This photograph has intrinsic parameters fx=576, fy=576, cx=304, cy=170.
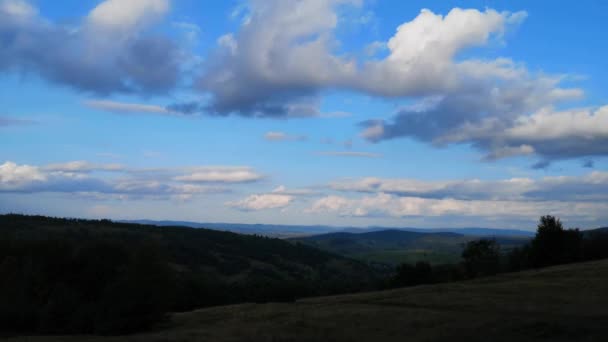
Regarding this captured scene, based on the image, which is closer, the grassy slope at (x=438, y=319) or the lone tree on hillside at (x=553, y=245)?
the grassy slope at (x=438, y=319)

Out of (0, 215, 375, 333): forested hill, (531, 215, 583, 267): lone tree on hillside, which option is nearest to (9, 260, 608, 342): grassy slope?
(0, 215, 375, 333): forested hill

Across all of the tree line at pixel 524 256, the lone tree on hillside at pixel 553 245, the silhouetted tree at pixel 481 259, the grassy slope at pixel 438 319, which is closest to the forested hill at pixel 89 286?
the grassy slope at pixel 438 319

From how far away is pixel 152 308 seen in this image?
44656mm

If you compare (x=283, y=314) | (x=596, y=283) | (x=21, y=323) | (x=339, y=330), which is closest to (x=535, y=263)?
(x=596, y=283)

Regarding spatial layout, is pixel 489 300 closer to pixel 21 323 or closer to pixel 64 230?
pixel 21 323

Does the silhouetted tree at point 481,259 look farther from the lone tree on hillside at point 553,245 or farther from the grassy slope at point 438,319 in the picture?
the grassy slope at point 438,319

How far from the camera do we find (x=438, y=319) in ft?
113

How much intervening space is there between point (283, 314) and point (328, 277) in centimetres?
12411

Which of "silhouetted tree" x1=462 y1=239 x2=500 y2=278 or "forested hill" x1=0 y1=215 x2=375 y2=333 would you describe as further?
"silhouetted tree" x1=462 y1=239 x2=500 y2=278

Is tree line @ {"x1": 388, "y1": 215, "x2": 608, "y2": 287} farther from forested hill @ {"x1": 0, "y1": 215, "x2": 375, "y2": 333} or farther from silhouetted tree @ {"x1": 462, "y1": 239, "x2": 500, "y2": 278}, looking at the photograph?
forested hill @ {"x1": 0, "y1": 215, "x2": 375, "y2": 333}

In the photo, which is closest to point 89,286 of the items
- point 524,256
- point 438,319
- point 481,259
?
point 438,319

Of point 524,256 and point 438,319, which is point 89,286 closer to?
point 438,319

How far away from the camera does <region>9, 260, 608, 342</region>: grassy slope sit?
29.0m

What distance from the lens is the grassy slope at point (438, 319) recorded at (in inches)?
1141
